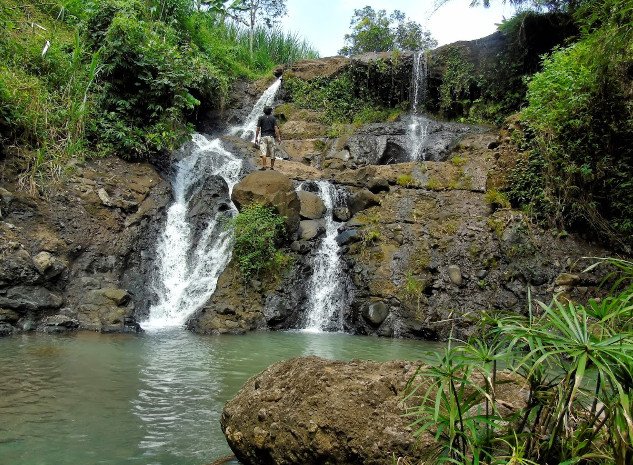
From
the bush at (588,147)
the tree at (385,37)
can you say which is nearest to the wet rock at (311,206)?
the bush at (588,147)

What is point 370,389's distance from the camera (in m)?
2.83

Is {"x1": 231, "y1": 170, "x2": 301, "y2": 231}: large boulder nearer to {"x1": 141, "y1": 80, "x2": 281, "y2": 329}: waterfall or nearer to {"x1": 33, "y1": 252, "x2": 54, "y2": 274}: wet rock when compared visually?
{"x1": 141, "y1": 80, "x2": 281, "y2": 329}: waterfall

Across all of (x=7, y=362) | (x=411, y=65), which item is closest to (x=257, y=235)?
(x=7, y=362)

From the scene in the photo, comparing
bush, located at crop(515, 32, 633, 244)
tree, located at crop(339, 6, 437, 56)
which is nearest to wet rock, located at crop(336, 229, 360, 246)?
bush, located at crop(515, 32, 633, 244)

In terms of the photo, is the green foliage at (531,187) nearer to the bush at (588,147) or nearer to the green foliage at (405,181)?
the bush at (588,147)

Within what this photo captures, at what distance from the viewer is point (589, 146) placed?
396 inches

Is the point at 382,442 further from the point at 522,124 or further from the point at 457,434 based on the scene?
the point at 522,124

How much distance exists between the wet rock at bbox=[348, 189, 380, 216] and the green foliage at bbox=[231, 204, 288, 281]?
7.10 ft

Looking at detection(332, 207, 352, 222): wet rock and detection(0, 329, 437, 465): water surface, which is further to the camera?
detection(332, 207, 352, 222): wet rock

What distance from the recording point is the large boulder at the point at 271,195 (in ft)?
36.2

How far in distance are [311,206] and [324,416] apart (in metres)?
9.29

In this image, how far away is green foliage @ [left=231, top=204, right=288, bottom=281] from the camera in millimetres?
10289

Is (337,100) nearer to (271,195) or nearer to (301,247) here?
(271,195)

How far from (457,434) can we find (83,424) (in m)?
3.23
